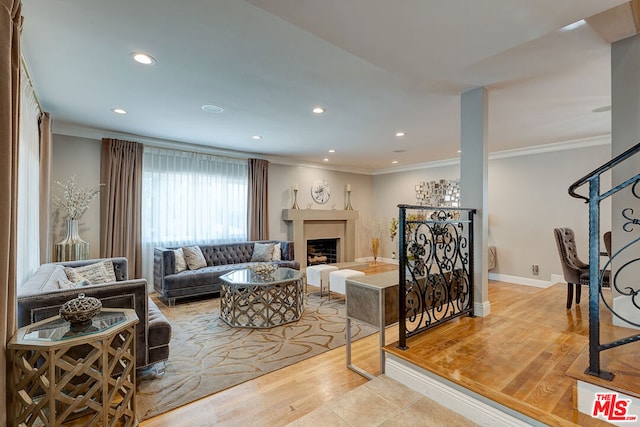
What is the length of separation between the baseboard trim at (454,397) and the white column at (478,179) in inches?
48.6

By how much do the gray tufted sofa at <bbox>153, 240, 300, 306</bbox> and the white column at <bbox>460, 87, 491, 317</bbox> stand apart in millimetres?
3524

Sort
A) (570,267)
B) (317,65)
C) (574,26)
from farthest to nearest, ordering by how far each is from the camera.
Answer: (570,267) → (317,65) → (574,26)

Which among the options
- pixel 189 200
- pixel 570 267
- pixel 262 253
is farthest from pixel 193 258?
pixel 570 267

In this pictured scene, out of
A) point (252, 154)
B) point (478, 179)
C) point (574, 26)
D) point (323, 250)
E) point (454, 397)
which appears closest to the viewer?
point (454, 397)

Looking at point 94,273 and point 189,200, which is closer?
point 94,273

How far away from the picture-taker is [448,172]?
6980 mm

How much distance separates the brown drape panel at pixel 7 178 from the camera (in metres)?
1.45

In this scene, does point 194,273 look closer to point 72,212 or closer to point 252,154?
point 72,212

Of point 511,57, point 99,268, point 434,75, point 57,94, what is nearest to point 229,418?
point 99,268

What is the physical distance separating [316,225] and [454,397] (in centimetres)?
566

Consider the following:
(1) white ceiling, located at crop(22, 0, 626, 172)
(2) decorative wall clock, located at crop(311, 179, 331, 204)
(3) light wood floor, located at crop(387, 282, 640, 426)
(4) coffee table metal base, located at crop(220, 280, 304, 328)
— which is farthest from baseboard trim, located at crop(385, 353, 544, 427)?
(2) decorative wall clock, located at crop(311, 179, 331, 204)

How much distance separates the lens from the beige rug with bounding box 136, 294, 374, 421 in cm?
229

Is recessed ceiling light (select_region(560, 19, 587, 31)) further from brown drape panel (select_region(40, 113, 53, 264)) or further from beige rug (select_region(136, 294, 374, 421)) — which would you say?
brown drape panel (select_region(40, 113, 53, 264))

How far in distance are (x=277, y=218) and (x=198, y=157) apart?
218cm
